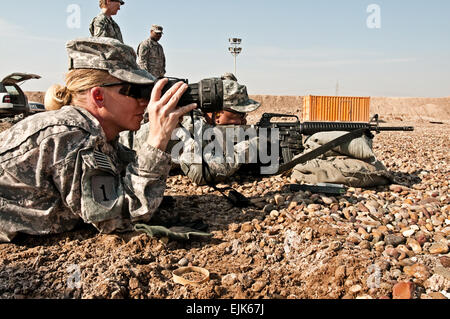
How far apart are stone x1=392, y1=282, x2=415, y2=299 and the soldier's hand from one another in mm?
1344

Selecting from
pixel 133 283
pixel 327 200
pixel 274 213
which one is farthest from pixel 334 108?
pixel 133 283

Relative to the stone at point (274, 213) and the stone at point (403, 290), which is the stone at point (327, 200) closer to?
the stone at point (274, 213)

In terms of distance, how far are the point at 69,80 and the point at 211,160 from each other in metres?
2.03

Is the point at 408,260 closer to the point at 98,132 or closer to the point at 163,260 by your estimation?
the point at 163,260

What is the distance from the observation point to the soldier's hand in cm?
205

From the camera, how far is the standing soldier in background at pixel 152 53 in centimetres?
823

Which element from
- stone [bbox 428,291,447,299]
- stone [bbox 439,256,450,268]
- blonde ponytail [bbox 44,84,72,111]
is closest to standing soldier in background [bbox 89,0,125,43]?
blonde ponytail [bbox 44,84,72,111]

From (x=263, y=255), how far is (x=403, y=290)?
2.52ft

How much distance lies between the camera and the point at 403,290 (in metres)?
1.74

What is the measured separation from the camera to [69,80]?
7.16 ft

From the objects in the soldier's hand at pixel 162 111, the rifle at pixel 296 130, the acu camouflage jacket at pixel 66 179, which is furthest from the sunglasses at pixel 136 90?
the rifle at pixel 296 130

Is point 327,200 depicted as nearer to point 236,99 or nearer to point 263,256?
point 263,256

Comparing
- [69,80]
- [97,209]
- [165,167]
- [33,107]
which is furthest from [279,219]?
[33,107]

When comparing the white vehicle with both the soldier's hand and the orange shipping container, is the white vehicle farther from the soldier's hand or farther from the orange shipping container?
the orange shipping container
